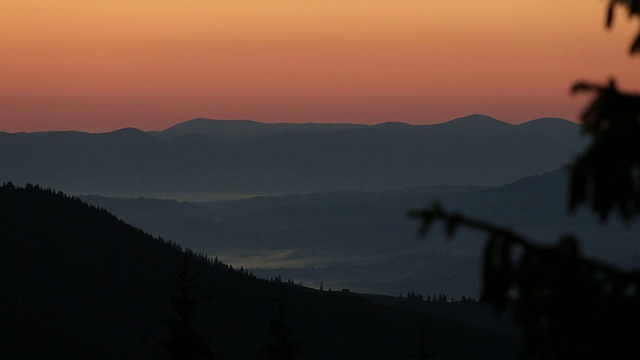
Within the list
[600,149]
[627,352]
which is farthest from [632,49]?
[627,352]

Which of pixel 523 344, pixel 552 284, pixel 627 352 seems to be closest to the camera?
pixel 627 352

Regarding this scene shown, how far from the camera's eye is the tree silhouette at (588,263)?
8.01 meters

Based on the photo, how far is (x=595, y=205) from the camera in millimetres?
8242

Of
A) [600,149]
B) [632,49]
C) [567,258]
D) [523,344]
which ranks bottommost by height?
[523,344]

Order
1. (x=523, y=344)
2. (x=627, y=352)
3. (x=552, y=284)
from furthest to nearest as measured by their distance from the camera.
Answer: (x=523, y=344)
(x=552, y=284)
(x=627, y=352)

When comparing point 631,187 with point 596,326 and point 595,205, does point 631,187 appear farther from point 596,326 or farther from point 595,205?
point 596,326

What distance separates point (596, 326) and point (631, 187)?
2.93ft

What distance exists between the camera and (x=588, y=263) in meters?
8.23

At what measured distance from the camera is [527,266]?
8562mm

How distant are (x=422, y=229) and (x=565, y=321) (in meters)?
1.13

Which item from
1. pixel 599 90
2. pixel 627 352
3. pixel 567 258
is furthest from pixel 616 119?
pixel 627 352

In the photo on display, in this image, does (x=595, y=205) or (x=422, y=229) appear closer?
(x=595, y=205)

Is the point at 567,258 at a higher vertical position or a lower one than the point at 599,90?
lower

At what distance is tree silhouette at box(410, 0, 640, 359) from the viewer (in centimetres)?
801
